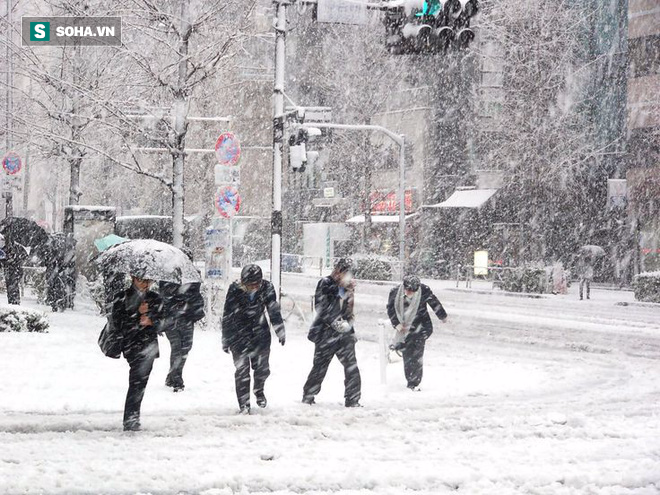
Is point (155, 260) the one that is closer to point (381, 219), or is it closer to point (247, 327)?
point (247, 327)

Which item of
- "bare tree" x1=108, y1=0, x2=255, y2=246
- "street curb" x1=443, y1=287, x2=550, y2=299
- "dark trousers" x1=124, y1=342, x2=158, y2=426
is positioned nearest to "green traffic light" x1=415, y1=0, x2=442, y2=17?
"dark trousers" x1=124, y1=342, x2=158, y2=426

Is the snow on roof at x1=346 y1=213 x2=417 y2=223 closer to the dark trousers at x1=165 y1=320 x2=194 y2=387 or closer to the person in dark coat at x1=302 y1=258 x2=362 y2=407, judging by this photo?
the dark trousers at x1=165 y1=320 x2=194 y2=387

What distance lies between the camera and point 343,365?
1009 cm

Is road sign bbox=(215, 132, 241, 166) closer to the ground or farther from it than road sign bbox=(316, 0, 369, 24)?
closer to the ground

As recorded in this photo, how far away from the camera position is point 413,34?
1193 centimetres

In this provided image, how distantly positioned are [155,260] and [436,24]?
16.7 ft

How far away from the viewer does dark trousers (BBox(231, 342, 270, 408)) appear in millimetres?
9555

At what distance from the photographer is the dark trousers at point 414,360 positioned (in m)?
11.5

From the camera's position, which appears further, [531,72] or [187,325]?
[531,72]

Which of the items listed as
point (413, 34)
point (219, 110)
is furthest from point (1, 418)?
point (219, 110)

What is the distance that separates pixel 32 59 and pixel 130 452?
14961mm

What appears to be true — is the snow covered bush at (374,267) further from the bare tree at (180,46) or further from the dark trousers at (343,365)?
the dark trousers at (343,365)

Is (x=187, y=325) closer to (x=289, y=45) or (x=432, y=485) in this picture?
(x=432, y=485)

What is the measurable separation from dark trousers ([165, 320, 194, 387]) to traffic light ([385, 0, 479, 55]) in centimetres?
505
